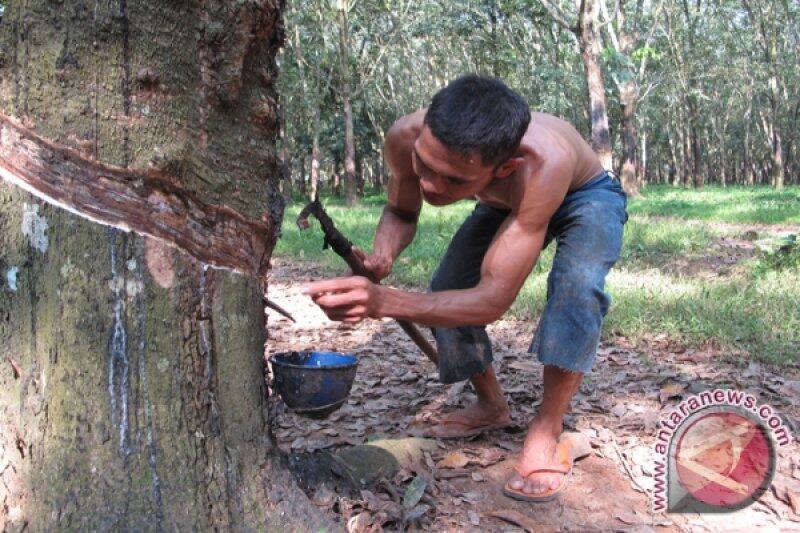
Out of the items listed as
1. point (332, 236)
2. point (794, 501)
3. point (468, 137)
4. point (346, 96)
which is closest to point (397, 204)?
point (332, 236)

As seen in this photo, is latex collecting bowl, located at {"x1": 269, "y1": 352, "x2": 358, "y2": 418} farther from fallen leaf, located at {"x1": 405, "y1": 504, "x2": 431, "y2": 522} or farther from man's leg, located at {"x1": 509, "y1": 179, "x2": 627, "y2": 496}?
man's leg, located at {"x1": 509, "y1": 179, "x2": 627, "y2": 496}

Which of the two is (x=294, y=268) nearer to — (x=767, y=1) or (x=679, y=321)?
(x=679, y=321)

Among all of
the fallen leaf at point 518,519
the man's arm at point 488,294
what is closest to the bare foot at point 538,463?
the fallen leaf at point 518,519

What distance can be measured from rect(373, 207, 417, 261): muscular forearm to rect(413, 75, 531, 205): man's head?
0.61m

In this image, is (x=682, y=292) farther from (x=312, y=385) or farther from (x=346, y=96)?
(x=346, y=96)

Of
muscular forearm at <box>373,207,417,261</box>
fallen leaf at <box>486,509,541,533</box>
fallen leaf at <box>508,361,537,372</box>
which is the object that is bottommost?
Result: fallen leaf at <box>486,509,541,533</box>

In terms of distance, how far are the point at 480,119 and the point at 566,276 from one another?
2.38 feet

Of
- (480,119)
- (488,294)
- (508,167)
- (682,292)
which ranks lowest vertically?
(682,292)

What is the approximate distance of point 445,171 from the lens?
89.1 inches

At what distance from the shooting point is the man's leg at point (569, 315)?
2.55 meters

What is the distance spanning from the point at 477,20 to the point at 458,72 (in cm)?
711

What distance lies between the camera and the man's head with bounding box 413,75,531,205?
220 centimetres

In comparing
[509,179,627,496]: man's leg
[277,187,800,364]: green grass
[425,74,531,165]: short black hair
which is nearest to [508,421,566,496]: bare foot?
[509,179,627,496]: man's leg

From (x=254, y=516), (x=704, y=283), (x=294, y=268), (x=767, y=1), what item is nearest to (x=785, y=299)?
(x=704, y=283)
